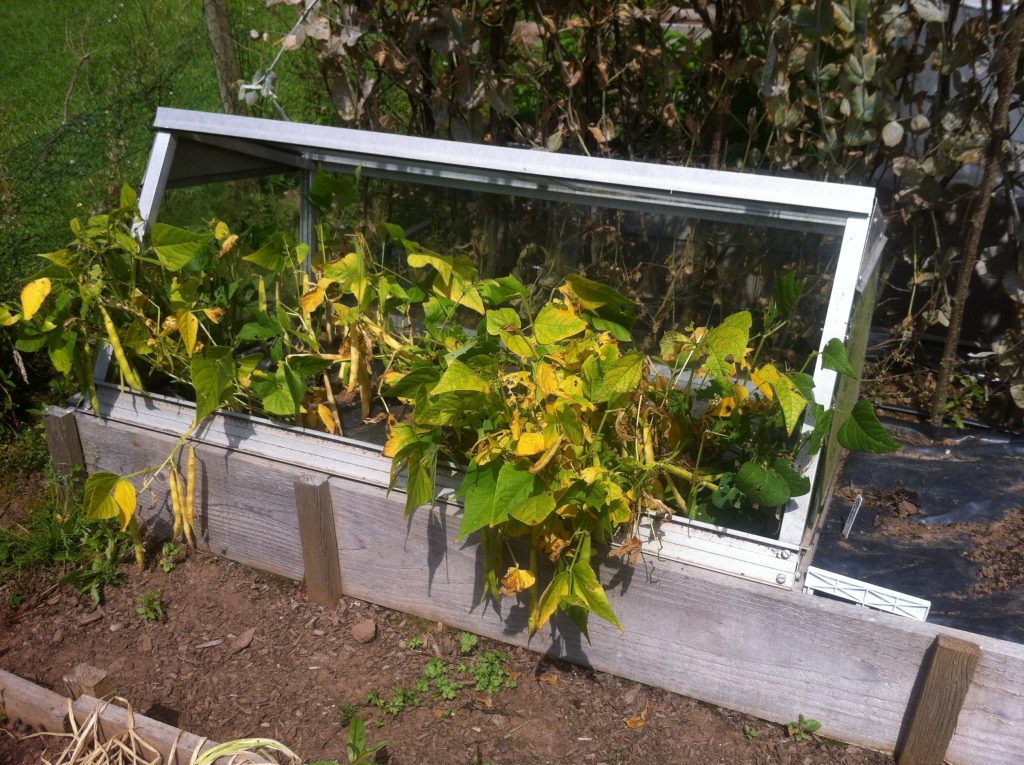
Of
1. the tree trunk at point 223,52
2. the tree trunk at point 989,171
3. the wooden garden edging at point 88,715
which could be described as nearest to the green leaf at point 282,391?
the wooden garden edging at point 88,715

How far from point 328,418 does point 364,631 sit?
0.60 m

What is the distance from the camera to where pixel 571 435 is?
1.72 meters

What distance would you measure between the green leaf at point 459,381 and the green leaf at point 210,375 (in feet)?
2.27

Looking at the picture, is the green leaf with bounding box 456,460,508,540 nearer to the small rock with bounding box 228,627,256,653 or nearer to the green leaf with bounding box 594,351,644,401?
the green leaf with bounding box 594,351,644,401

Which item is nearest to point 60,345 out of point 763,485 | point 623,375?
point 623,375

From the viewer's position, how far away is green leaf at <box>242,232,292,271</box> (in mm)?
2143

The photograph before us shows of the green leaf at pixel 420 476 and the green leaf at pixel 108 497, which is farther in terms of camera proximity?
the green leaf at pixel 108 497

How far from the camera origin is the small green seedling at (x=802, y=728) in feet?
6.21

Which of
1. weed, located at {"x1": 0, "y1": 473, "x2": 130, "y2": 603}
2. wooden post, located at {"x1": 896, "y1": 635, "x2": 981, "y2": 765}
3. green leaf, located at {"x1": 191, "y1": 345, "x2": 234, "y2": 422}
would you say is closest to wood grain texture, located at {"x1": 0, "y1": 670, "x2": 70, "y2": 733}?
weed, located at {"x1": 0, "y1": 473, "x2": 130, "y2": 603}

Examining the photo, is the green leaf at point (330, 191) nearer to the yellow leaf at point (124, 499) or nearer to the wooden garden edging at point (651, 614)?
the wooden garden edging at point (651, 614)

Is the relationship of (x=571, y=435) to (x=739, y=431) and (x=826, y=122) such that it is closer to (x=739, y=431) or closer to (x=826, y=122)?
(x=739, y=431)

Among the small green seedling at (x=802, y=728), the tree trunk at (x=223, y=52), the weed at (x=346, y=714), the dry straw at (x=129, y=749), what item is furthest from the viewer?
the tree trunk at (x=223, y=52)

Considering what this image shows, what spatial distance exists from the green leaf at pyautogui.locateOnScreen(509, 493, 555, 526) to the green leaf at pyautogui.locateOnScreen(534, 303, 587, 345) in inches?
13.8

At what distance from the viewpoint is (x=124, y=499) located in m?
2.16
